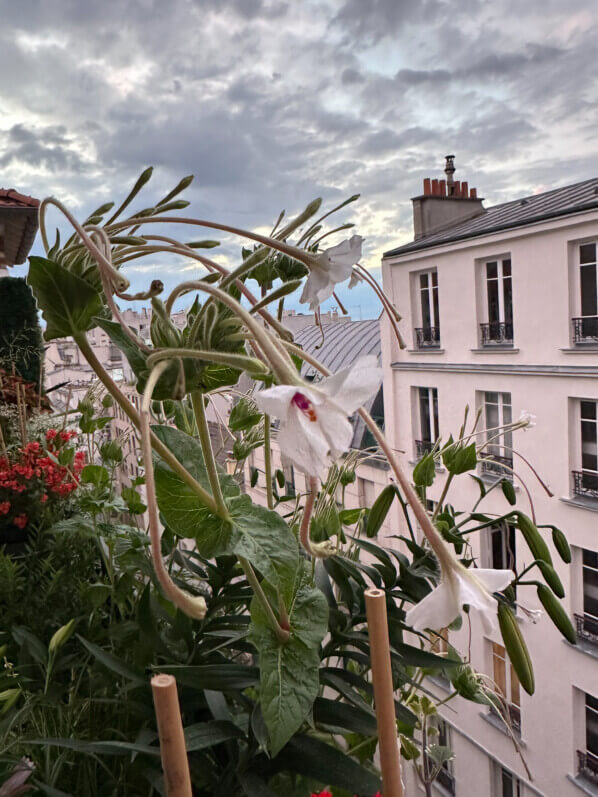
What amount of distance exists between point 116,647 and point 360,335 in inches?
212

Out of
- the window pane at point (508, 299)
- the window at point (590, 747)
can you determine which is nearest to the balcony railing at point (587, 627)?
the window at point (590, 747)

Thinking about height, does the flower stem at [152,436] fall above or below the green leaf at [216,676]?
above

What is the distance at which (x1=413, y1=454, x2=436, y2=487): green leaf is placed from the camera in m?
0.36

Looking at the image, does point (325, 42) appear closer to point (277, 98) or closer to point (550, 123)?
point (277, 98)

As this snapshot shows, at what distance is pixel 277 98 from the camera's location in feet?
3.56

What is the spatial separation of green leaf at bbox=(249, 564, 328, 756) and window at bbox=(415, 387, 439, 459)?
14.6 feet

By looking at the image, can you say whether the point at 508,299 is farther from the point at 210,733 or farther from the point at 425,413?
the point at 210,733

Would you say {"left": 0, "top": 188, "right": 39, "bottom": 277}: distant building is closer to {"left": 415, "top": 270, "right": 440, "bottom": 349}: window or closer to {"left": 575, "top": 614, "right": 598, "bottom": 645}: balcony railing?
{"left": 575, "top": 614, "right": 598, "bottom": 645}: balcony railing

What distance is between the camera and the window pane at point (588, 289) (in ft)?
12.3

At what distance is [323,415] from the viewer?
154mm

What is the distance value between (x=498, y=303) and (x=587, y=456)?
4.16 feet

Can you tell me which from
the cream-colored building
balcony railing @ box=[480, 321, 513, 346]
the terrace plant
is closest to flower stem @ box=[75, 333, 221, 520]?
the terrace plant

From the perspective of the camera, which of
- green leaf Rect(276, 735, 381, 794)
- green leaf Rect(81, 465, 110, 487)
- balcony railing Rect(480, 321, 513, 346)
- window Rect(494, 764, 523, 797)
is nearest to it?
green leaf Rect(276, 735, 381, 794)

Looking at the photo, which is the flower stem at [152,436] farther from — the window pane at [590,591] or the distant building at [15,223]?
the window pane at [590,591]
